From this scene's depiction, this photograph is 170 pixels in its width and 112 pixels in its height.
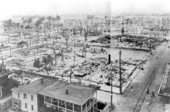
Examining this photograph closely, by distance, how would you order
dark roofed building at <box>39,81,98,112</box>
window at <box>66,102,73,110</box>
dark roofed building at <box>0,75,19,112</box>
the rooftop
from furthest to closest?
the rooftop → dark roofed building at <box>0,75,19,112</box> → window at <box>66,102,73,110</box> → dark roofed building at <box>39,81,98,112</box>

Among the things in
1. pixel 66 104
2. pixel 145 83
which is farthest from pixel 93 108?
pixel 145 83

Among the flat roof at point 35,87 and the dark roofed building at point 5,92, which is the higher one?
the flat roof at point 35,87

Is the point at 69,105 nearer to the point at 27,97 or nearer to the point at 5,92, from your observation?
the point at 27,97

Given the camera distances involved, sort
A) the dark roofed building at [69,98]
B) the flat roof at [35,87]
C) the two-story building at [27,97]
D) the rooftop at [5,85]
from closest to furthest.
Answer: the dark roofed building at [69,98]
the two-story building at [27,97]
the flat roof at [35,87]
the rooftop at [5,85]

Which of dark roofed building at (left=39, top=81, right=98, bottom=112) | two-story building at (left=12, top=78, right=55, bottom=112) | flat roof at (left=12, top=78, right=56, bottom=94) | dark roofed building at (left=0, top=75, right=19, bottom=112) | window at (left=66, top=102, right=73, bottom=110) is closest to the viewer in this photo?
dark roofed building at (left=39, top=81, right=98, bottom=112)

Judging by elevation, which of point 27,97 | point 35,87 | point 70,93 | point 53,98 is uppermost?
point 35,87

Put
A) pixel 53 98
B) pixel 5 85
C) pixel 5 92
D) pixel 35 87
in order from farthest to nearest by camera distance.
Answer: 1. pixel 5 85
2. pixel 5 92
3. pixel 35 87
4. pixel 53 98

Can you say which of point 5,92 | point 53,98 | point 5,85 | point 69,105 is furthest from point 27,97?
point 69,105

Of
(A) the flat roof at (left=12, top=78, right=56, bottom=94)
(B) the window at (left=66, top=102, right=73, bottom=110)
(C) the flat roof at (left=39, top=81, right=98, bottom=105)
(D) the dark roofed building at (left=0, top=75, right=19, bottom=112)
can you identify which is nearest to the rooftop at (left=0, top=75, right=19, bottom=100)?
(D) the dark roofed building at (left=0, top=75, right=19, bottom=112)

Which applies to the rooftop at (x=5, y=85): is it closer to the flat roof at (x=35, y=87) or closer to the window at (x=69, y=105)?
the flat roof at (x=35, y=87)

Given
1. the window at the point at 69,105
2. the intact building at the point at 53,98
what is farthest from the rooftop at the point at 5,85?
the window at the point at 69,105

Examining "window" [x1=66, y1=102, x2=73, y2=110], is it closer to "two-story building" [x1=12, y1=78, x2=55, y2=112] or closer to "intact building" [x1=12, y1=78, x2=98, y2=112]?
"intact building" [x1=12, y1=78, x2=98, y2=112]

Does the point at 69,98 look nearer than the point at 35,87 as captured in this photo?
Yes
